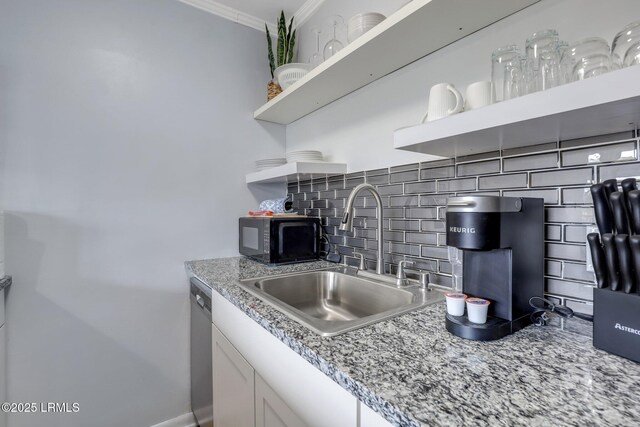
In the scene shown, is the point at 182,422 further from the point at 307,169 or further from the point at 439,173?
the point at 439,173

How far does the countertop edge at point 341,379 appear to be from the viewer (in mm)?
451

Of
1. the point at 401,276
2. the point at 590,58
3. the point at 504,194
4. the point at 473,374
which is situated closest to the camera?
the point at 473,374

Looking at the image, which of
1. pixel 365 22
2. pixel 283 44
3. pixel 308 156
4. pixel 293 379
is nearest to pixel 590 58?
pixel 365 22

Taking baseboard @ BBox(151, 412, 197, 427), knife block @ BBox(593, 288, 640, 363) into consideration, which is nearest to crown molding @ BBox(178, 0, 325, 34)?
knife block @ BBox(593, 288, 640, 363)

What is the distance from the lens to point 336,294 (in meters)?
1.41

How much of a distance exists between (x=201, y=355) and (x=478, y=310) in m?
1.33

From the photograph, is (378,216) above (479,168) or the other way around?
the other way around

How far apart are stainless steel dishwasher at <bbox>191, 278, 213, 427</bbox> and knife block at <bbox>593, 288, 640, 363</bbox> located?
4.30ft

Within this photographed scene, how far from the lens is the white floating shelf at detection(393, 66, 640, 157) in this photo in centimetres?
54

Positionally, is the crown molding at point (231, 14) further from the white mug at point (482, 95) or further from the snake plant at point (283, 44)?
the white mug at point (482, 95)

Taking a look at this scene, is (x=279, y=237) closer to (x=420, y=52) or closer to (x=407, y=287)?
(x=407, y=287)

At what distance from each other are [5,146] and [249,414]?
1.54 metres

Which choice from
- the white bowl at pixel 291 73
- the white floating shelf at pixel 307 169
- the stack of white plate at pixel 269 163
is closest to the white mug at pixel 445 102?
the white floating shelf at pixel 307 169

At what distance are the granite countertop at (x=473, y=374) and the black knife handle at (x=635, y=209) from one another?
0.86 feet
